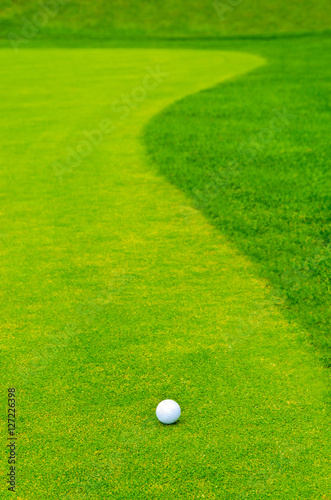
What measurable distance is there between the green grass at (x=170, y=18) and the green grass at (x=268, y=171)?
14.1 meters

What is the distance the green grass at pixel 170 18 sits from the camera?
25.6 metres

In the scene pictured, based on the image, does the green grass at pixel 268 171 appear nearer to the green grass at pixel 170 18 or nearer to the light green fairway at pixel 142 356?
the light green fairway at pixel 142 356

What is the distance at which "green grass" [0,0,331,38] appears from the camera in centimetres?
2556

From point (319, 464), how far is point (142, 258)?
9.62ft

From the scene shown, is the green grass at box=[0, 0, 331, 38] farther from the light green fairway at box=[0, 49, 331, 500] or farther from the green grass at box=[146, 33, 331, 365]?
the light green fairway at box=[0, 49, 331, 500]

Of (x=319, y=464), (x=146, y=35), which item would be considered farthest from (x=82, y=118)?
(x=146, y=35)

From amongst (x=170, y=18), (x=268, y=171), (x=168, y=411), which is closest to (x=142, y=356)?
(x=168, y=411)

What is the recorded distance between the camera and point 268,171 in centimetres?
788


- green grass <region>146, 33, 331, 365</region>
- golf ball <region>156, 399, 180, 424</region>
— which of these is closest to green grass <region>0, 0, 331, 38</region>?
green grass <region>146, 33, 331, 365</region>

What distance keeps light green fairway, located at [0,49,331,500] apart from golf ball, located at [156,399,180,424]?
3.2 inches

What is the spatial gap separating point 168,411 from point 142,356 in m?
0.74

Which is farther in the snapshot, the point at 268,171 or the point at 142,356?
the point at 268,171

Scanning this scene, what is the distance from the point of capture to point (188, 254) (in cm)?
564

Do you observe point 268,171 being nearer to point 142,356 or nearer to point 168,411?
point 142,356
